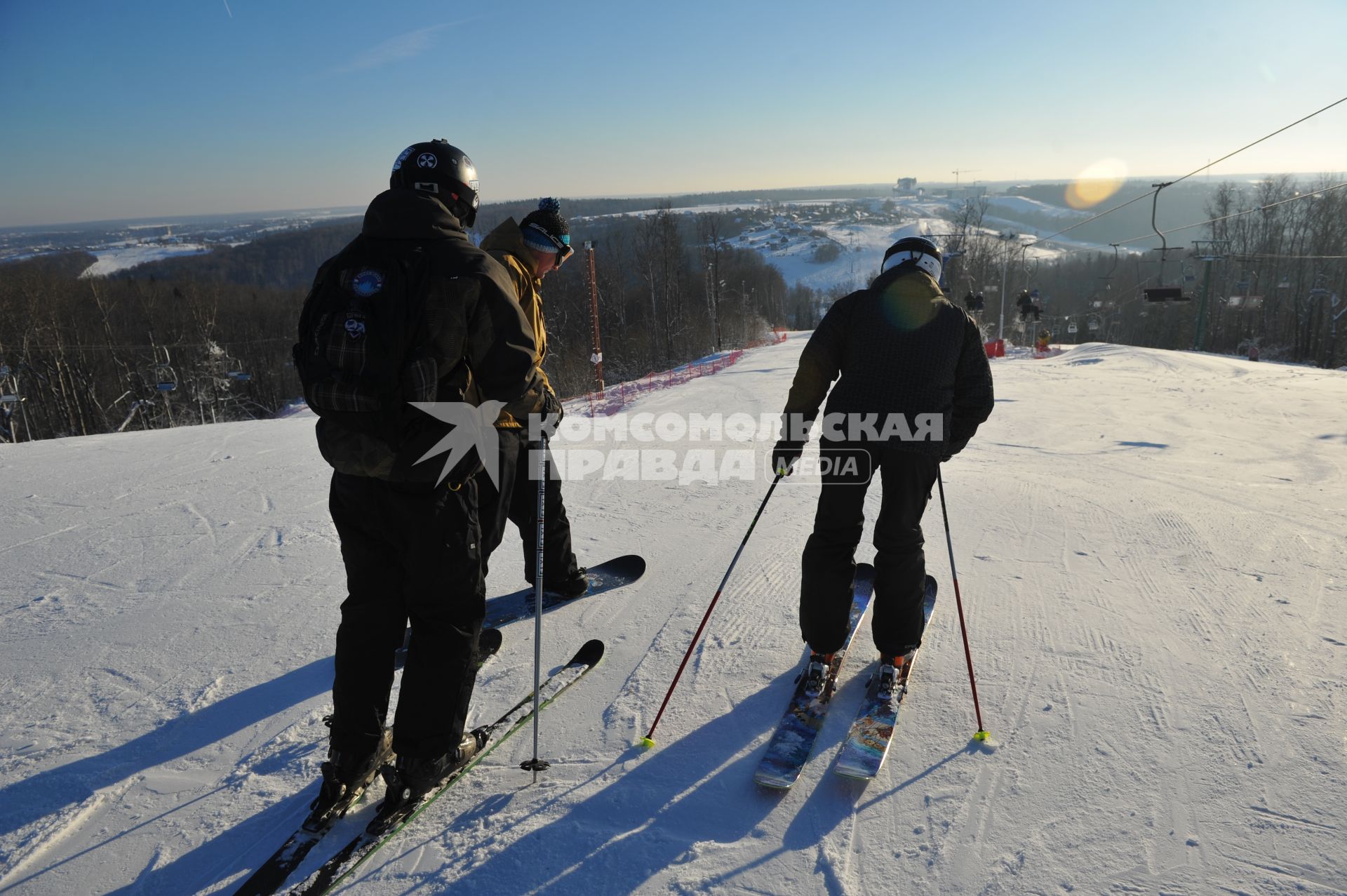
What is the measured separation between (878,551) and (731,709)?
0.87 meters

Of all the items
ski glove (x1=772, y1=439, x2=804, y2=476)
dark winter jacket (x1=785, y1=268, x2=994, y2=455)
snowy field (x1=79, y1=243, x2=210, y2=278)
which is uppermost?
snowy field (x1=79, y1=243, x2=210, y2=278)

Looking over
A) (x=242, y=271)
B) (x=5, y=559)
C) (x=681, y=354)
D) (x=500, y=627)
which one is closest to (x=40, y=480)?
(x=5, y=559)

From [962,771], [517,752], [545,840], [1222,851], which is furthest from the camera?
[517,752]

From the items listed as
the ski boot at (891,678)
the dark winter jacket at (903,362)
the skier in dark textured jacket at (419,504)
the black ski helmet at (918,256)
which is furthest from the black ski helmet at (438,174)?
the ski boot at (891,678)

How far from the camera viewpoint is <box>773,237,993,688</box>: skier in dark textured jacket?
249 centimetres

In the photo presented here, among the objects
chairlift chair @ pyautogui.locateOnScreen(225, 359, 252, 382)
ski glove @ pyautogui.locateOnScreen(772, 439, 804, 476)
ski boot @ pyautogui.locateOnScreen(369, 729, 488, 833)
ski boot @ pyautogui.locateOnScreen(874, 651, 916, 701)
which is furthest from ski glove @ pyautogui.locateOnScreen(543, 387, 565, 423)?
chairlift chair @ pyautogui.locateOnScreen(225, 359, 252, 382)

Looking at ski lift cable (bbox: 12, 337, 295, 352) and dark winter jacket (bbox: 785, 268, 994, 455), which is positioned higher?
dark winter jacket (bbox: 785, 268, 994, 455)

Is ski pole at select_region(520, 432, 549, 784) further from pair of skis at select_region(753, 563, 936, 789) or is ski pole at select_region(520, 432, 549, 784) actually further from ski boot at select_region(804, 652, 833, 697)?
ski boot at select_region(804, 652, 833, 697)

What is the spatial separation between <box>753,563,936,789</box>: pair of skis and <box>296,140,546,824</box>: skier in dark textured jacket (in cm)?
109

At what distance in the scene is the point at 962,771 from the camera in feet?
7.31

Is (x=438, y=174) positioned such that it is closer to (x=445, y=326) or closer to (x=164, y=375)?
(x=445, y=326)

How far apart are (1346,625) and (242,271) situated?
110566 mm

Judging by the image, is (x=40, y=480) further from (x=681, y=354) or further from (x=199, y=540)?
(x=681, y=354)

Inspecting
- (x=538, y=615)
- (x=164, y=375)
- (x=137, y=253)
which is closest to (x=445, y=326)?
(x=538, y=615)
